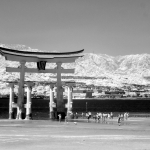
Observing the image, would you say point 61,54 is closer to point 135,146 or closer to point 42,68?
point 42,68

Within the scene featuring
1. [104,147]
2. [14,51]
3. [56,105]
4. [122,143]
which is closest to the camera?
[104,147]

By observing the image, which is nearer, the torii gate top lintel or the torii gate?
the torii gate top lintel

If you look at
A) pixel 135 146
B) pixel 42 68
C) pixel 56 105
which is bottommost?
pixel 135 146

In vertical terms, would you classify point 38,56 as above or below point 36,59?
above

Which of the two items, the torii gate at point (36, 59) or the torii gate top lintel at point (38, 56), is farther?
the torii gate at point (36, 59)

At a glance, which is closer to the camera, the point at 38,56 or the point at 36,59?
the point at 38,56

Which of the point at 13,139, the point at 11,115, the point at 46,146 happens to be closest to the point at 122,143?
the point at 46,146

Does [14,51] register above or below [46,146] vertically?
above

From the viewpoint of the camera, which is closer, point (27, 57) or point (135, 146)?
point (135, 146)

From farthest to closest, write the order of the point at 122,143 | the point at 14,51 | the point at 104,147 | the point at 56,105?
1. the point at 56,105
2. the point at 14,51
3. the point at 122,143
4. the point at 104,147

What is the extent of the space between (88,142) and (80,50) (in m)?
27.3

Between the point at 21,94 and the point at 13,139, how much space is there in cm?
2229

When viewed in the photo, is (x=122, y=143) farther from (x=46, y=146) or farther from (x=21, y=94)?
(x=21, y=94)

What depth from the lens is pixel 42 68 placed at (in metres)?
47.8
